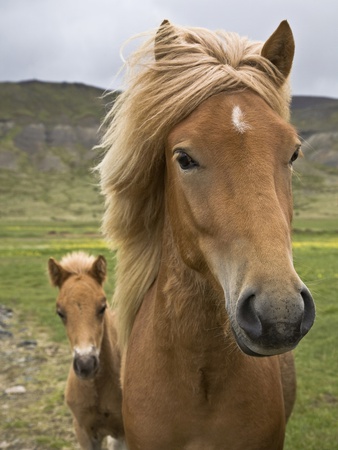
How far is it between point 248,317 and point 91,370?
3.60m

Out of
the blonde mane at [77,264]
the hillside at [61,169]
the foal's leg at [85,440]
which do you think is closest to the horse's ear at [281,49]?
the blonde mane at [77,264]

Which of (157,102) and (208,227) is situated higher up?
(157,102)

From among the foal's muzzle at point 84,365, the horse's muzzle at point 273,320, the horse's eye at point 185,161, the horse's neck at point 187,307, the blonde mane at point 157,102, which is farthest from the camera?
the foal's muzzle at point 84,365

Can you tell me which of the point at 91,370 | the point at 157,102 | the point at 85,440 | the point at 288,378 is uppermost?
the point at 157,102

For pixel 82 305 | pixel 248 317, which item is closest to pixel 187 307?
pixel 248 317

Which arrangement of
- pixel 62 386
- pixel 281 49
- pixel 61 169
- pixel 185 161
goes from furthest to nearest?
1. pixel 61 169
2. pixel 62 386
3. pixel 281 49
4. pixel 185 161

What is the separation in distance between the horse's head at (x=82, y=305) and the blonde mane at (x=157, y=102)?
215 centimetres

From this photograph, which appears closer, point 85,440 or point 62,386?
point 85,440

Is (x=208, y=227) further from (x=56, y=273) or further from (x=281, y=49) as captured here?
(x=56, y=273)

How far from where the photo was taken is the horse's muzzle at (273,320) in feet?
5.94

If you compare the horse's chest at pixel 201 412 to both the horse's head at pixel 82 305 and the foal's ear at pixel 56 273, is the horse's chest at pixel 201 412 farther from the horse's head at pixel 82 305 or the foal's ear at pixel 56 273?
the foal's ear at pixel 56 273

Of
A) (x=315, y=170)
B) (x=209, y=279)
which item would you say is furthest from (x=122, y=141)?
(x=315, y=170)

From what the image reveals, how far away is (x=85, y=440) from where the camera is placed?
543 cm

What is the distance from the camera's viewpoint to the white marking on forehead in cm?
227
